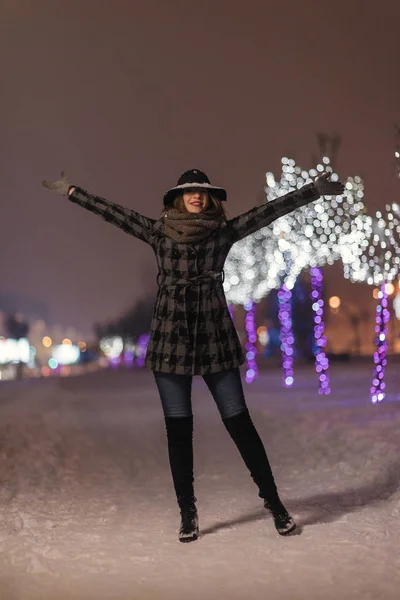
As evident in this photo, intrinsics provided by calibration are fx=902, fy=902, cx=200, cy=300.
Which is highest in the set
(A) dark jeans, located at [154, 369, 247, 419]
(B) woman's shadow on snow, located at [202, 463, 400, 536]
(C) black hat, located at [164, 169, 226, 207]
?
(C) black hat, located at [164, 169, 226, 207]

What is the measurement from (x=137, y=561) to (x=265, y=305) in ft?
223

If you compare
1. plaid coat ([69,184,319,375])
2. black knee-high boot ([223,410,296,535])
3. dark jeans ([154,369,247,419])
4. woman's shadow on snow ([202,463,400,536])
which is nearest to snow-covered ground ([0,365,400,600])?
woman's shadow on snow ([202,463,400,536])

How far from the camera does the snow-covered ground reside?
441cm

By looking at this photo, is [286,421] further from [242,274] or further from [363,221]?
[242,274]

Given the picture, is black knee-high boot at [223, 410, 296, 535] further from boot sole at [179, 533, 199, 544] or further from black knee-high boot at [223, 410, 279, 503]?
boot sole at [179, 533, 199, 544]

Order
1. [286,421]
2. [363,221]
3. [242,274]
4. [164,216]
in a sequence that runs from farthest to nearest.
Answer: [242,274], [363,221], [286,421], [164,216]

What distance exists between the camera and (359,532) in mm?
5410

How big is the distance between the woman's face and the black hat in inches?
1.8

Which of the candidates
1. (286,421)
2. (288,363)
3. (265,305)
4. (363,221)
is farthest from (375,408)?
(265,305)

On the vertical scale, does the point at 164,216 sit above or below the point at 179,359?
above

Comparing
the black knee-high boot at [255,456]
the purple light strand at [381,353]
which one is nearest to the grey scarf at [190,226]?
the black knee-high boot at [255,456]

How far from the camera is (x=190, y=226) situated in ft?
18.4

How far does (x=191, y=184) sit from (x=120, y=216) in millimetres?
554

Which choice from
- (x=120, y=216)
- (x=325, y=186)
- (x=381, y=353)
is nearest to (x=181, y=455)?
(x=120, y=216)
